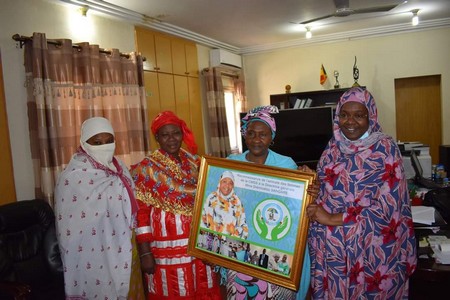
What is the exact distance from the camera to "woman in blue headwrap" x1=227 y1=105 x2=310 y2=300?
1732 millimetres

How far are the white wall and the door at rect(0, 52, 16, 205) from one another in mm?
5196

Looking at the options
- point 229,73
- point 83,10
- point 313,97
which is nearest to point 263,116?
point 83,10

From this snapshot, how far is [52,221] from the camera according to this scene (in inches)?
103

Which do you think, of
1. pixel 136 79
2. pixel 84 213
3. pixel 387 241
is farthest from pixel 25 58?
pixel 387 241

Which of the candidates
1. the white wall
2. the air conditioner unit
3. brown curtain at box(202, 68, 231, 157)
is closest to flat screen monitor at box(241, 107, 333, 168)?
brown curtain at box(202, 68, 231, 157)

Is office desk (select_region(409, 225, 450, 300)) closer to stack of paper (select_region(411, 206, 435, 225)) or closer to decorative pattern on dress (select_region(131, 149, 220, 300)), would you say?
stack of paper (select_region(411, 206, 435, 225))

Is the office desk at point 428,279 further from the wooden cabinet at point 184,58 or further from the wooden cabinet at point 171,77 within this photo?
the wooden cabinet at point 184,58

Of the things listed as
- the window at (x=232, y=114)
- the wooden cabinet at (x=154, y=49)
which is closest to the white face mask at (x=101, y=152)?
the wooden cabinet at (x=154, y=49)

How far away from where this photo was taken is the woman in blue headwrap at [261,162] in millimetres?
1732

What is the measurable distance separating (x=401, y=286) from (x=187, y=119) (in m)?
4.37

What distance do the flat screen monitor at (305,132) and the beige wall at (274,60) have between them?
188cm

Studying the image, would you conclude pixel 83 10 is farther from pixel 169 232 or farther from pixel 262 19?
pixel 169 232

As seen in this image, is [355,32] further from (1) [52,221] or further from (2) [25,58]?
(1) [52,221]

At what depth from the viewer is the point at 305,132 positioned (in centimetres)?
514
